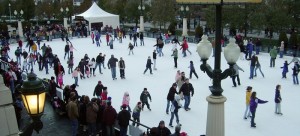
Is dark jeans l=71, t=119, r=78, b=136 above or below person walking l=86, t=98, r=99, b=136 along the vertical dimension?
below

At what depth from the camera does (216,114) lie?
612 centimetres

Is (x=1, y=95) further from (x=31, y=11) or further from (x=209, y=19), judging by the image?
(x=31, y=11)

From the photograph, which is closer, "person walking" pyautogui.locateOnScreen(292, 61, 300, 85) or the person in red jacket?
the person in red jacket

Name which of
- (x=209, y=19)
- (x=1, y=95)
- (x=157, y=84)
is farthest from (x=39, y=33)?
(x=1, y=95)

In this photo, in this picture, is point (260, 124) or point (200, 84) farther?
point (200, 84)

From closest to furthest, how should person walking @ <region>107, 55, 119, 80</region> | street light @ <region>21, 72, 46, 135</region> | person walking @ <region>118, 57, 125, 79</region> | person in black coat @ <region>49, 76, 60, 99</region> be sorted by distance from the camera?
street light @ <region>21, 72, 46, 135</region>
person in black coat @ <region>49, 76, 60, 99</region>
person walking @ <region>107, 55, 119, 80</region>
person walking @ <region>118, 57, 125, 79</region>

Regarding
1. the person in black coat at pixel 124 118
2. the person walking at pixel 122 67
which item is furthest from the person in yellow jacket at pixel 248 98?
the person walking at pixel 122 67

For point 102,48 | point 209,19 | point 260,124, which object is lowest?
point 260,124

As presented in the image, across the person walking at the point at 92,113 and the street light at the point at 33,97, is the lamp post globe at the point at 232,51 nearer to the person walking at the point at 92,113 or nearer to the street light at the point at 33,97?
the street light at the point at 33,97

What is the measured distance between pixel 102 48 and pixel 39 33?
843cm

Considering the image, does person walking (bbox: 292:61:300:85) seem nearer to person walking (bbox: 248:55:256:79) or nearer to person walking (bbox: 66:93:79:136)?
person walking (bbox: 248:55:256:79)

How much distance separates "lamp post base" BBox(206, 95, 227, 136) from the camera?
19.9 ft

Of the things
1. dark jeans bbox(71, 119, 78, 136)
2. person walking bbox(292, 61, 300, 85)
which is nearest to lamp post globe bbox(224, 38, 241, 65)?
dark jeans bbox(71, 119, 78, 136)

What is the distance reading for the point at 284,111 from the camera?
47.7 feet
